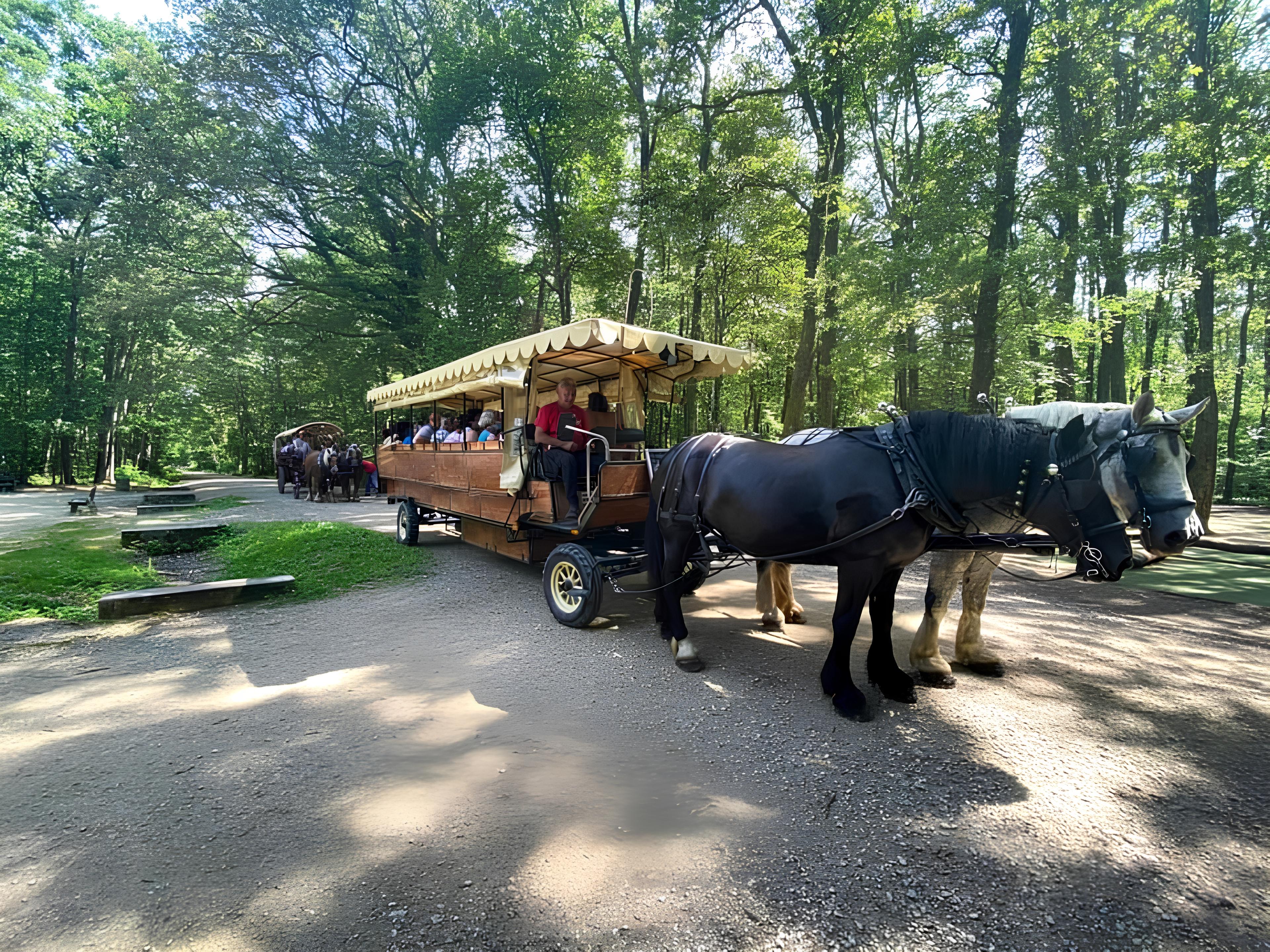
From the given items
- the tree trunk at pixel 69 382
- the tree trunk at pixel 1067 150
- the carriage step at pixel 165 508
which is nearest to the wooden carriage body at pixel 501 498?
the carriage step at pixel 165 508

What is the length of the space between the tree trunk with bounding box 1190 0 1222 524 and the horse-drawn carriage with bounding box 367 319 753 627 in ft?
28.8

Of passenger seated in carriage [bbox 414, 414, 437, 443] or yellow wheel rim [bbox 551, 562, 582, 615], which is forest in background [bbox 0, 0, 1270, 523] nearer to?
passenger seated in carriage [bbox 414, 414, 437, 443]

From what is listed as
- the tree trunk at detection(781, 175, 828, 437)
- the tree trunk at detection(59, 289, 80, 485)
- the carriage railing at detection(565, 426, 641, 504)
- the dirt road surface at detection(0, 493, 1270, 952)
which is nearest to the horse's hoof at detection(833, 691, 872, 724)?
the dirt road surface at detection(0, 493, 1270, 952)

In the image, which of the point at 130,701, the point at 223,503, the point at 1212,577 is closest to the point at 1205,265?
the point at 1212,577

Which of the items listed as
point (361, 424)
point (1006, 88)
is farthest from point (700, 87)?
point (361, 424)

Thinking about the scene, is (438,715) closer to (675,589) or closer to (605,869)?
(605,869)

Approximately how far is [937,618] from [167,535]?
35.6 ft

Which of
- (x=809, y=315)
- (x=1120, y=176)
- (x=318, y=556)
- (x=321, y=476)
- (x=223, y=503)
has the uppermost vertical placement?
(x=1120, y=176)

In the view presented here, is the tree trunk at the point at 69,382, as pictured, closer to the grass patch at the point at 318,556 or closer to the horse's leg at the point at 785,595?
the grass patch at the point at 318,556

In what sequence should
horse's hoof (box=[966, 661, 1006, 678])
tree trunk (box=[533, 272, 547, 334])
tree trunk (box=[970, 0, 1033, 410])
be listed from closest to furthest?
Answer: 1. horse's hoof (box=[966, 661, 1006, 678])
2. tree trunk (box=[970, 0, 1033, 410])
3. tree trunk (box=[533, 272, 547, 334])

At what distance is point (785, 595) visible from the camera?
5371 mm

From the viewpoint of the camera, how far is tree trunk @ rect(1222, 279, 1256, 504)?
20.1 meters

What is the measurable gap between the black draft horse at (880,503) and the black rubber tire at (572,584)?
0.97 meters

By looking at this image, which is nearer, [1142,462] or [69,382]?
[1142,462]
